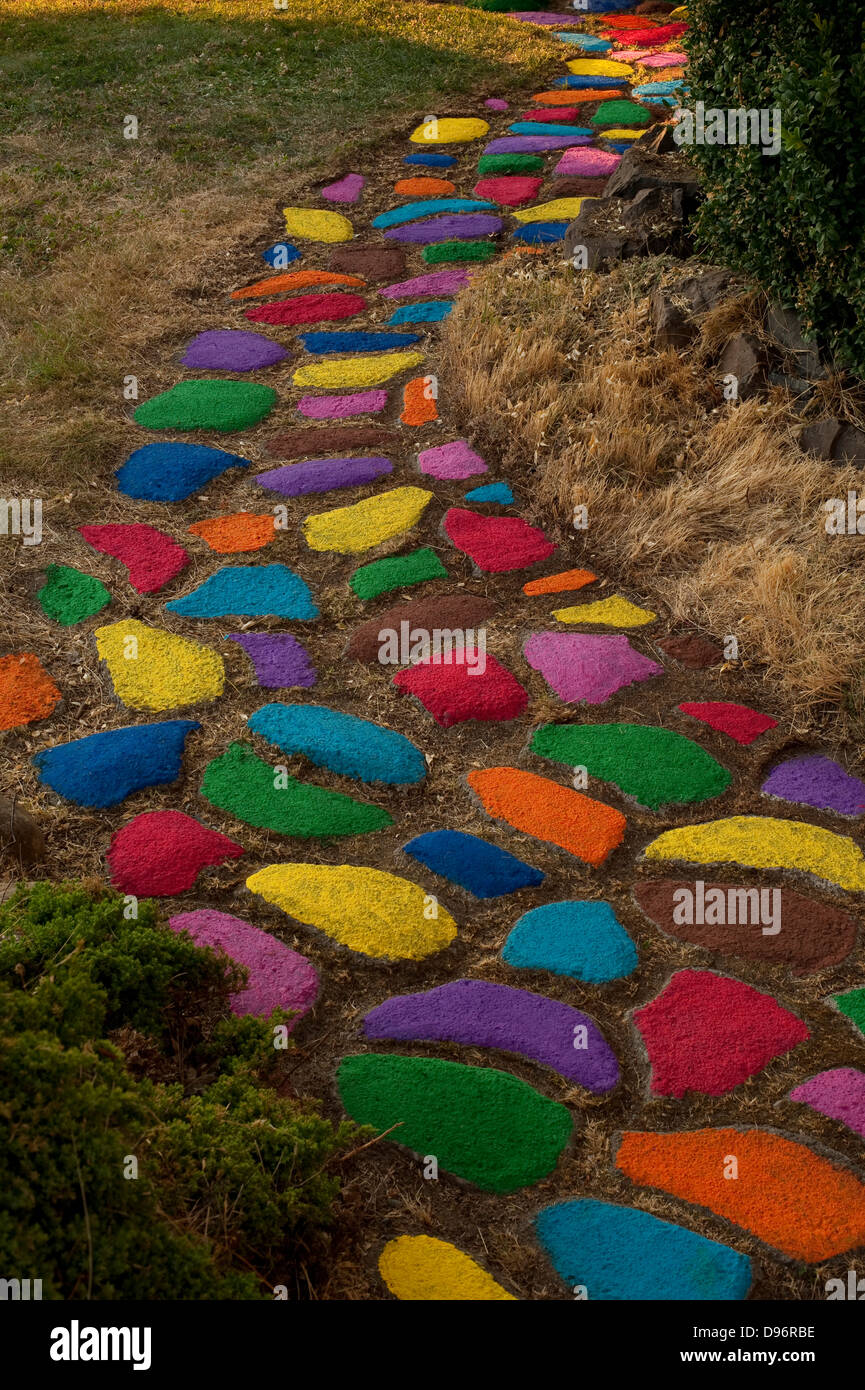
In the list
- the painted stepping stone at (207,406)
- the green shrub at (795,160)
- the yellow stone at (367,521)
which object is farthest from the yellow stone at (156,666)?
the green shrub at (795,160)

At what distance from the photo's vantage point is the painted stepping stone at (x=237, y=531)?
4.55 metres

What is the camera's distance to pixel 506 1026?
2795 mm

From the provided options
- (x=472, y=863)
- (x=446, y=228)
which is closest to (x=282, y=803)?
(x=472, y=863)

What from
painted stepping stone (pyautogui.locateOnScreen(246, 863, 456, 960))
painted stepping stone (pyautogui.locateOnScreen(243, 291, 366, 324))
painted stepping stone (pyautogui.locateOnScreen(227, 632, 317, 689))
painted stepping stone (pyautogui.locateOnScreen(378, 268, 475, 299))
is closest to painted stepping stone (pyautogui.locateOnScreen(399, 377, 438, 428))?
painted stepping stone (pyautogui.locateOnScreen(243, 291, 366, 324))

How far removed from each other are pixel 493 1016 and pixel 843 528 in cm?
238

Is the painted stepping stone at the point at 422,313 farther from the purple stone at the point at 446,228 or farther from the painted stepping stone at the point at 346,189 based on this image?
the painted stepping stone at the point at 346,189

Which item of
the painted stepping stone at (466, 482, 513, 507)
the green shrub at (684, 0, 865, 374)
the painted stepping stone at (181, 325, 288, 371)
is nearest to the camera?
the green shrub at (684, 0, 865, 374)

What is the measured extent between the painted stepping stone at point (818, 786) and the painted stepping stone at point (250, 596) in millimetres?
1647

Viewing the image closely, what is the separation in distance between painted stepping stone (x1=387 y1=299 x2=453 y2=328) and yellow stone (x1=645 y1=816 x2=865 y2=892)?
3548mm

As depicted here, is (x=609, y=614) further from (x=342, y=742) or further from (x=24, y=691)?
(x=24, y=691)

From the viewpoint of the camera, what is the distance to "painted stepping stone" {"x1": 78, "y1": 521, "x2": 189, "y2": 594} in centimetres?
437

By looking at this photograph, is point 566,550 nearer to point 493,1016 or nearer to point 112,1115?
point 493,1016

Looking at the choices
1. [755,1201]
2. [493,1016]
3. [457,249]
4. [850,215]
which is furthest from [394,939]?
[457,249]

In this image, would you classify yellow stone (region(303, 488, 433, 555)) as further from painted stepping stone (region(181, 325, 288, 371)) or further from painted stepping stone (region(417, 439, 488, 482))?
painted stepping stone (region(181, 325, 288, 371))
